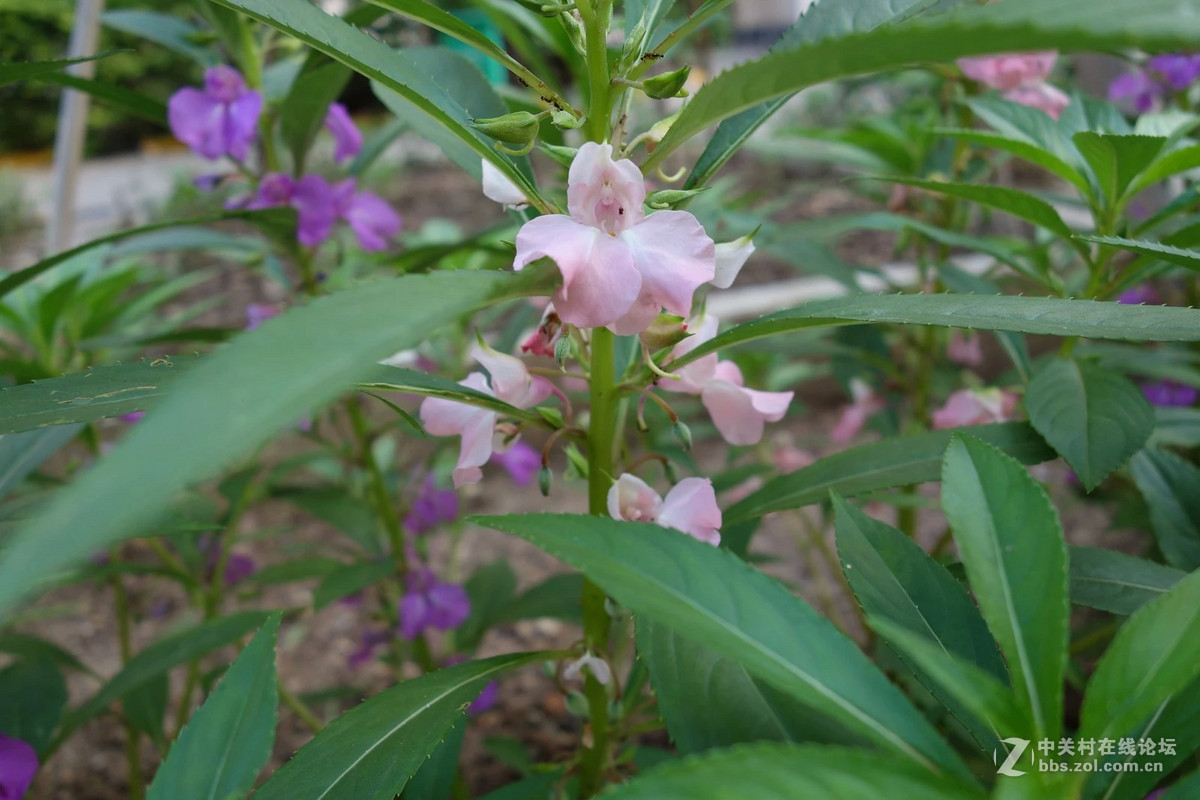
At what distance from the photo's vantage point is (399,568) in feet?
3.54

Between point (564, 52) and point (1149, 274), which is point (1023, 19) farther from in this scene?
point (564, 52)

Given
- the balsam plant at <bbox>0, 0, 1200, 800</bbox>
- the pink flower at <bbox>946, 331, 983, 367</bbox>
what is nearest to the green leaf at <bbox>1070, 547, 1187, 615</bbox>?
the balsam plant at <bbox>0, 0, 1200, 800</bbox>

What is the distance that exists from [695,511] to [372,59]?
1.19 feet

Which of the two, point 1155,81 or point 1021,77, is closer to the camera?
point 1021,77

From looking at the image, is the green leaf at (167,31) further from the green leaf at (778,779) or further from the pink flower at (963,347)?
the pink flower at (963,347)

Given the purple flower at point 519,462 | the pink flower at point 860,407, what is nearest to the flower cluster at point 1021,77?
the pink flower at point 860,407

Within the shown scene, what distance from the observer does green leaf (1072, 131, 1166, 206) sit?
0.66 m

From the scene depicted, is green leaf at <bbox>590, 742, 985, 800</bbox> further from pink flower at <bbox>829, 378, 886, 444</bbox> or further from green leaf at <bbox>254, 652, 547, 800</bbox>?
pink flower at <bbox>829, 378, 886, 444</bbox>

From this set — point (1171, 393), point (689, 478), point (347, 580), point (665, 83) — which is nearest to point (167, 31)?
point (347, 580)

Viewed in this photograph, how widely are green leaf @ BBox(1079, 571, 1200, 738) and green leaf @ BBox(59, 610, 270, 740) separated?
69 cm

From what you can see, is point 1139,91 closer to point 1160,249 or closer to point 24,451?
point 1160,249

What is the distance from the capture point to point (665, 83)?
19.5 inches

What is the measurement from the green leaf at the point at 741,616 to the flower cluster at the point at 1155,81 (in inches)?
45.8

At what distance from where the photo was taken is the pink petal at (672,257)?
0.46m
